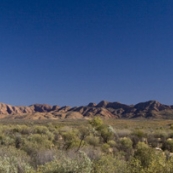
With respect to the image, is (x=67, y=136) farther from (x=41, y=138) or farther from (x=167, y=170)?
(x=167, y=170)

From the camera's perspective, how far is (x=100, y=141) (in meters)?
22.5

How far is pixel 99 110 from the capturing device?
557 ft

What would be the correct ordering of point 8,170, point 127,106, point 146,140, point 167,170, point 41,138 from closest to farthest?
point 167,170, point 8,170, point 41,138, point 146,140, point 127,106

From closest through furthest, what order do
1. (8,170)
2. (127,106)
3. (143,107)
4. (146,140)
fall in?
1. (8,170)
2. (146,140)
3. (143,107)
4. (127,106)

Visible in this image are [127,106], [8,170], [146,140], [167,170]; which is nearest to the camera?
[167,170]

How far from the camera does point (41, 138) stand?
750 inches

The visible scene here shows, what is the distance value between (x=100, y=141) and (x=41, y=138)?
5727mm

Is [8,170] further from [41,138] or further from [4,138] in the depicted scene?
[4,138]

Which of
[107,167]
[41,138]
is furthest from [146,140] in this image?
[107,167]

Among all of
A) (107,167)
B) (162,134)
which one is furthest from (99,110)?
(107,167)

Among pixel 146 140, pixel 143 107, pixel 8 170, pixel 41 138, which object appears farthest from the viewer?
pixel 143 107

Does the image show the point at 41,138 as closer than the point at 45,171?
No

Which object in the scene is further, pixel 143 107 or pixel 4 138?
pixel 143 107

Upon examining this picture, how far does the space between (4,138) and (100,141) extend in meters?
7.89
